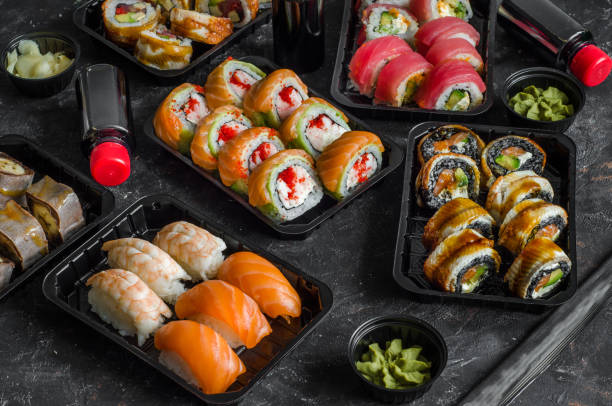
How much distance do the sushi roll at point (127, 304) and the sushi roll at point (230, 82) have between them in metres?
0.81

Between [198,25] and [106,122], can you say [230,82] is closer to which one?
[198,25]

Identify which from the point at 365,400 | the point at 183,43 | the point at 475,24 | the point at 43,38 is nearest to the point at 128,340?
the point at 365,400

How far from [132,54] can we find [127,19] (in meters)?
0.14

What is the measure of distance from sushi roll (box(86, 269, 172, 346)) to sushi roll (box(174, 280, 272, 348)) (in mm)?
90

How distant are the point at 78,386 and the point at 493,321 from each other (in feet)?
4.16

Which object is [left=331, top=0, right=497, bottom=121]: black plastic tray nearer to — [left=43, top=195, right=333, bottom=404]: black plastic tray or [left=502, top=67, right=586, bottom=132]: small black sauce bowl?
[left=502, top=67, right=586, bottom=132]: small black sauce bowl

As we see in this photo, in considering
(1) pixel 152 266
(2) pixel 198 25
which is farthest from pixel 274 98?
(1) pixel 152 266

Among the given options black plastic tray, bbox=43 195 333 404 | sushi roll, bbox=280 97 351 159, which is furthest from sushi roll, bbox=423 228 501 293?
sushi roll, bbox=280 97 351 159

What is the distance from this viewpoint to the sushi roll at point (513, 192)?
258 cm

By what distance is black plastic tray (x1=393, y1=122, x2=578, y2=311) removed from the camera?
2.36 meters

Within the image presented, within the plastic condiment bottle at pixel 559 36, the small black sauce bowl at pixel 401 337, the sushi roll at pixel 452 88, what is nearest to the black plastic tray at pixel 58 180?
the small black sauce bowl at pixel 401 337

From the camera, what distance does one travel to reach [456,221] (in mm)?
2475

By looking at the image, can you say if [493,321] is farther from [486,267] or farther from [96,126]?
[96,126]

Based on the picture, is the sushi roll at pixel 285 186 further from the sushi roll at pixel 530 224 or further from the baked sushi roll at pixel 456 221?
the sushi roll at pixel 530 224
